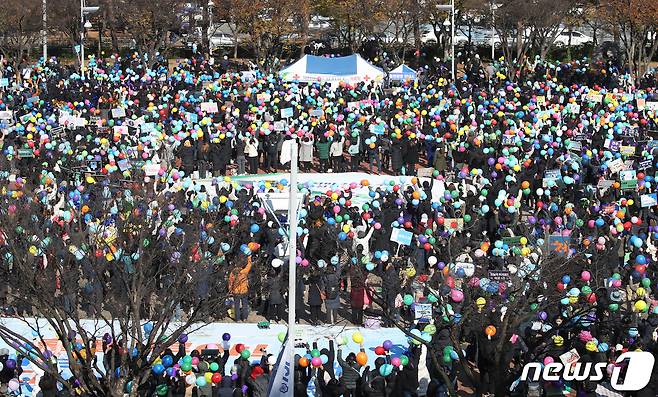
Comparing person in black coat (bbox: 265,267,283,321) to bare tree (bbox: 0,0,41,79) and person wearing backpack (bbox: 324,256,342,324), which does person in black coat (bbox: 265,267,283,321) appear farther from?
bare tree (bbox: 0,0,41,79)

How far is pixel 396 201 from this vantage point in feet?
75.7

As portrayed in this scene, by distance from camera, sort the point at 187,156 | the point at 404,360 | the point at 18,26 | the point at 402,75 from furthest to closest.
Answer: the point at 18,26, the point at 402,75, the point at 187,156, the point at 404,360

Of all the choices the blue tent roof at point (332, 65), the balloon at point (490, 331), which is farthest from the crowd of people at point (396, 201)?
the blue tent roof at point (332, 65)

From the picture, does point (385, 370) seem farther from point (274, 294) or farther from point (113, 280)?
point (113, 280)

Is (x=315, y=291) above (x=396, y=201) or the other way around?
the other way around

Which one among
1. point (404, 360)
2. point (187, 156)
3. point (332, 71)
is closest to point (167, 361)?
point (404, 360)

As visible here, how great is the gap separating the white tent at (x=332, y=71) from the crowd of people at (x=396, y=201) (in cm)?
72

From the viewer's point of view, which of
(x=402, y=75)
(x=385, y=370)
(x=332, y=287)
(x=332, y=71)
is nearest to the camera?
(x=385, y=370)

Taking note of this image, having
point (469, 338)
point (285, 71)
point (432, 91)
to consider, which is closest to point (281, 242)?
point (469, 338)

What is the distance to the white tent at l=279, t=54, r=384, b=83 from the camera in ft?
132

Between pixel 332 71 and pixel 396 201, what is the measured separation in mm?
18270

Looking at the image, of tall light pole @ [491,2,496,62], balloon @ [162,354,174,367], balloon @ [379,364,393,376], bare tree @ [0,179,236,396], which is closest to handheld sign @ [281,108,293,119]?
bare tree @ [0,179,236,396]

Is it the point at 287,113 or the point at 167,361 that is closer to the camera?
the point at 167,361

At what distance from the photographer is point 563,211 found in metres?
22.0
